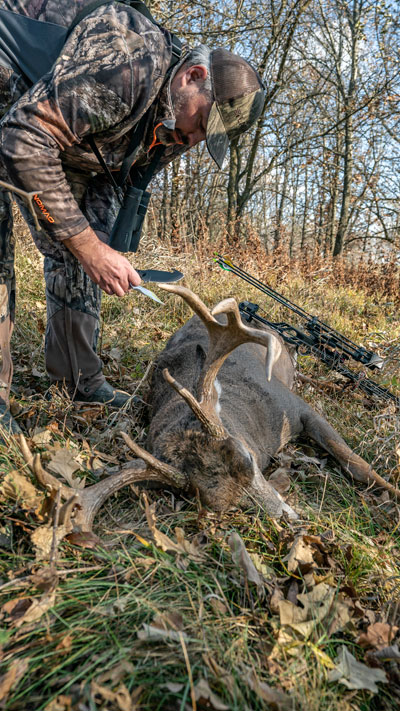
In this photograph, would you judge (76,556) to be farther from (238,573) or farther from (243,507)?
(243,507)

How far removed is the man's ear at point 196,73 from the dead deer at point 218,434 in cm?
142

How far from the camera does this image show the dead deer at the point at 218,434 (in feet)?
7.49

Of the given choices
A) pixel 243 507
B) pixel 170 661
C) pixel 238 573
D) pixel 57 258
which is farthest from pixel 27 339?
pixel 170 661

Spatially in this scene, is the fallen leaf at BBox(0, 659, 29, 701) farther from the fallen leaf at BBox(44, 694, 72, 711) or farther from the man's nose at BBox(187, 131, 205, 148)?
the man's nose at BBox(187, 131, 205, 148)

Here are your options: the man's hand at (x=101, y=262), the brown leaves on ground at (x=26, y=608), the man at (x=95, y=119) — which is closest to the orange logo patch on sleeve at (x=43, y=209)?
the man at (x=95, y=119)

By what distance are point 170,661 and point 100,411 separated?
7.46ft

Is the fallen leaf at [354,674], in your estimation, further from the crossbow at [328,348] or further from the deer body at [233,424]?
the crossbow at [328,348]

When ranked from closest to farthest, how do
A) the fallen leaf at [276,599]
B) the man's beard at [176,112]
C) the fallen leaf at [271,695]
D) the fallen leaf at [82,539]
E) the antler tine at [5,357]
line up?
the fallen leaf at [271,695], the fallen leaf at [276,599], the fallen leaf at [82,539], the man's beard at [176,112], the antler tine at [5,357]

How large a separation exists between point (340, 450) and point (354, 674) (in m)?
1.84

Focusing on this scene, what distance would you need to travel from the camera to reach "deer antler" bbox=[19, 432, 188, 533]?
207cm

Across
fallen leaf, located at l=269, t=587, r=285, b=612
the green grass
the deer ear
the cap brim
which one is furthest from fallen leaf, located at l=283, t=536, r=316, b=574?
the cap brim

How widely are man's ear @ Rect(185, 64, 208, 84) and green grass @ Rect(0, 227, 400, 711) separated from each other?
218 centimetres

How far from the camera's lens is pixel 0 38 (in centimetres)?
284

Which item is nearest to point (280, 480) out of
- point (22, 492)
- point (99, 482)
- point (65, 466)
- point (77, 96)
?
point (99, 482)
